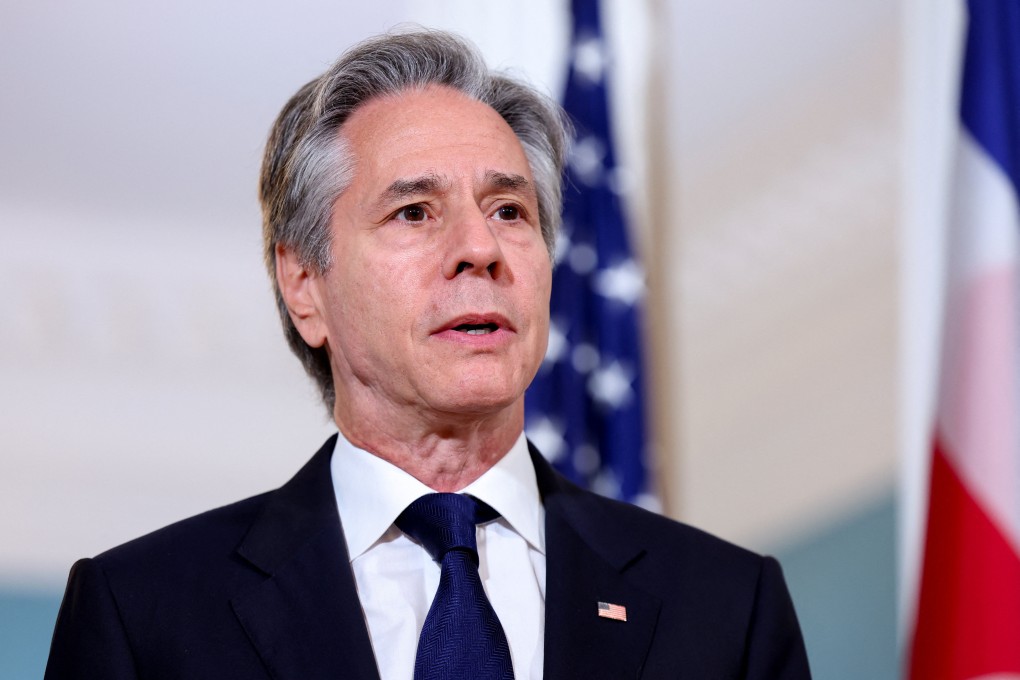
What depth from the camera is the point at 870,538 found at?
14.0 feet

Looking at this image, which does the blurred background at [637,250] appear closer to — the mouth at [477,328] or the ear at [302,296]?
the ear at [302,296]

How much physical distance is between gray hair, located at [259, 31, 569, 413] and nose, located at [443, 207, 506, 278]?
0.21 m

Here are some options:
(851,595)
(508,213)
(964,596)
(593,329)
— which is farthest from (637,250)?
(851,595)

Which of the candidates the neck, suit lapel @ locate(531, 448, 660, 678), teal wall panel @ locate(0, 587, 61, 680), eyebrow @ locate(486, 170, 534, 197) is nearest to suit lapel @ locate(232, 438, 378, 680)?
the neck

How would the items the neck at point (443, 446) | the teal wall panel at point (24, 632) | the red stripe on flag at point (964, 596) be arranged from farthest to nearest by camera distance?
1. the teal wall panel at point (24, 632)
2. the red stripe on flag at point (964, 596)
3. the neck at point (443, 446)

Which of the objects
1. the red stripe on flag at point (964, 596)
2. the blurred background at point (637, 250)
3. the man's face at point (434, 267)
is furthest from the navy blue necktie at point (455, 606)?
the blurred background at point (637, 250)

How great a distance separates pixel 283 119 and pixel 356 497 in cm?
58

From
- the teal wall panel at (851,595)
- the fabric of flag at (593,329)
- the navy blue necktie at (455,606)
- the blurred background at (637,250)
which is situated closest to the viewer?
the navy blue necktie at (455,606)

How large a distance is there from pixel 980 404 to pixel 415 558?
1.29 meters

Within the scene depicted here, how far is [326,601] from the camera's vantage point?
1544 mm

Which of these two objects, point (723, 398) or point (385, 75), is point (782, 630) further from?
point (723, 398)

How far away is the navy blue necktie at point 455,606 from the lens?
4.86 ft

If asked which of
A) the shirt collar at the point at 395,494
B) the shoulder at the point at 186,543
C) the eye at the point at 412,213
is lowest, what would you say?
the shoulder at the point at 186,543

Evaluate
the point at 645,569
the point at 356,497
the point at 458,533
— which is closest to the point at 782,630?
the point at 645,569
